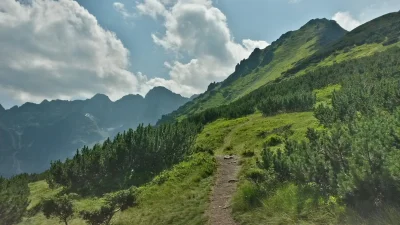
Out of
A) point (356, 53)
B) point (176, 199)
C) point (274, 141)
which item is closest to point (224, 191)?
point (176, 199)

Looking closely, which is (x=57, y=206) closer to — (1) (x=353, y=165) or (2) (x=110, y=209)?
(2) (x=110, y=209)

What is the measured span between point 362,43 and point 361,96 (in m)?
155

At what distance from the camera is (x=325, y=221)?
42.8 feet

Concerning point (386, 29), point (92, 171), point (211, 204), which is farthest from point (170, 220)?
point (386, 29)

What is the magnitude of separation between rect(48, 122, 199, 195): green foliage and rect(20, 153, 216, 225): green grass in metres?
6.03

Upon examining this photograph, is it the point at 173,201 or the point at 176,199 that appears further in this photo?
the point at 176,199

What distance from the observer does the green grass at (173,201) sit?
22.0 metres

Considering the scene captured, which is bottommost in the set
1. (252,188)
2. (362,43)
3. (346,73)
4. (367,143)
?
(252,188)

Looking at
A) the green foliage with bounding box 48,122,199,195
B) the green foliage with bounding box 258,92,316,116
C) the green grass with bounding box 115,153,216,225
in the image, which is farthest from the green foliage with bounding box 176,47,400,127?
the green grass with bounding box 115,153,216,225

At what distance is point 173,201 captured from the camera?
26.1 m

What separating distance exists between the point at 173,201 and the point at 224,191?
179 inches

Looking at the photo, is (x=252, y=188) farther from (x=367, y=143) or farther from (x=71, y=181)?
(x=71, y=181)

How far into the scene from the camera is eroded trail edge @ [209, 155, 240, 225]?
1957 centimetres

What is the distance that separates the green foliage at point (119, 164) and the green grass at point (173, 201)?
6.03 metres
